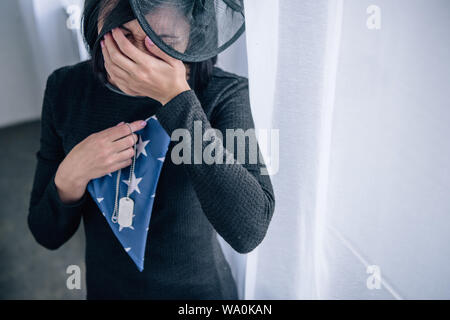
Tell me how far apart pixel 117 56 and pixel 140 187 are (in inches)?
8.6

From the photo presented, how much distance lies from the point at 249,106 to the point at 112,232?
14.0 inches

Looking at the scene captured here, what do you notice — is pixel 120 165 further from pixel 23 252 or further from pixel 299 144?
pixel 23 252

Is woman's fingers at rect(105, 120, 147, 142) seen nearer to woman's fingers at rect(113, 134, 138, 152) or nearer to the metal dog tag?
woman's fingers at rect(113, 134, 138, 152)

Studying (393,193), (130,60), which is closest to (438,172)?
(393,193)

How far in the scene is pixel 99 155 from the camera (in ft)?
1.89

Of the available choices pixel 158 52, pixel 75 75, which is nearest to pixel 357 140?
pixel 158 52

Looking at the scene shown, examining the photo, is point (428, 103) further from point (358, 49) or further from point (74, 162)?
point (74, 162)

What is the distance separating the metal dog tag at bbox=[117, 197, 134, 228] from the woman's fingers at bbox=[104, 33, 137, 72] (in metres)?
0.22

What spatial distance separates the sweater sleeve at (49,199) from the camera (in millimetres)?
656

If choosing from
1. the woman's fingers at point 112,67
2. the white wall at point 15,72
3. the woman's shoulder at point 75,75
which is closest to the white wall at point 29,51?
the white wall at point 15,72

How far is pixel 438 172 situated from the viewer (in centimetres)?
58

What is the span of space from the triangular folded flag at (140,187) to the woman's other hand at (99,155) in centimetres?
2
